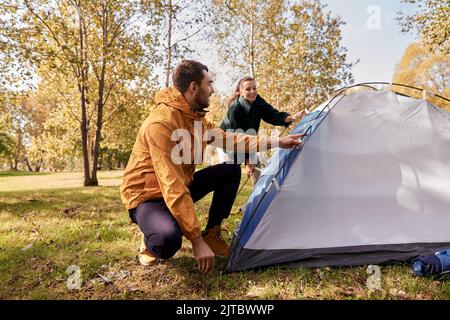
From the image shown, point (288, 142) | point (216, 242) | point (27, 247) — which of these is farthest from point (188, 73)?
point (27, 247)

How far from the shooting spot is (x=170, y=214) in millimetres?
2631

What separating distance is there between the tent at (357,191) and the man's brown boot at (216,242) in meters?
0.19

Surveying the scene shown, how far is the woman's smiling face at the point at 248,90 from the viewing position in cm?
462

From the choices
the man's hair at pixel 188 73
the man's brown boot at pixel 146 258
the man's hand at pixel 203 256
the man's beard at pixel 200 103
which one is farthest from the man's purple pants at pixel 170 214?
the man's hair at pixel 188 73

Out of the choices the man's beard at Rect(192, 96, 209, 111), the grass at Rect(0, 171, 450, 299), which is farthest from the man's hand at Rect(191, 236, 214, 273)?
the man's beard at Rect(192, 96, 209, 111)

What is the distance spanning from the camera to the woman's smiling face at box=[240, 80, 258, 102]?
4625 mm

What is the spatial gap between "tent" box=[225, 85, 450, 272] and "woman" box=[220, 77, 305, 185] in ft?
4.47

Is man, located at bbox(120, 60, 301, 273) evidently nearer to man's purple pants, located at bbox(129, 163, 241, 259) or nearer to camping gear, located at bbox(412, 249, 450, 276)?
man's purple pants, located at bbox(129, 163, 241, 259)

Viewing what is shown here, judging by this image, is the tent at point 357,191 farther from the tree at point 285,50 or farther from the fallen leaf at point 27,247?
the tree at point 285,50

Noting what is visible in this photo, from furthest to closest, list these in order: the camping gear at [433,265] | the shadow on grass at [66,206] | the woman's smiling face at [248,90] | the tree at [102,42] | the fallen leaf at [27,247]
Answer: the tree at [102,42], the shadow on grass at [66,206], the woman's smiling face at [248,90], the fallen leaf at [27,247], the camping gear at [433,265]

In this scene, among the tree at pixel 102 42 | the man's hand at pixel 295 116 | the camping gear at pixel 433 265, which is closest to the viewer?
the camping gear at pixel 433 265

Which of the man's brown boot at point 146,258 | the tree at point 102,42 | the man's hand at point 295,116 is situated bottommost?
the man's brown boot at point 146,258

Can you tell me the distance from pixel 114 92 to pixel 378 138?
11.1 meters

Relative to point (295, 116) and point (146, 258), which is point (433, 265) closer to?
point (295, 116)
